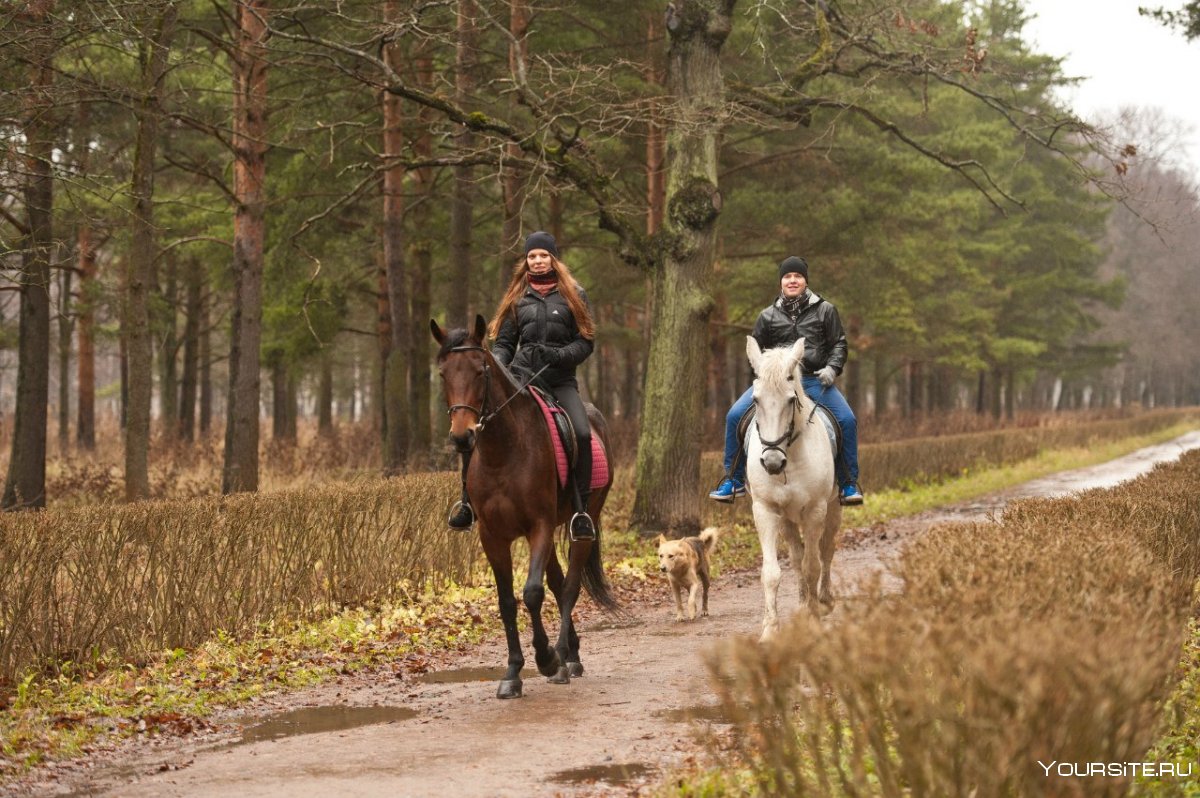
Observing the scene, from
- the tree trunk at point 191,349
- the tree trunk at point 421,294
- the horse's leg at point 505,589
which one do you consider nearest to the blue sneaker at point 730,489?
the horse's leg at point 505,589

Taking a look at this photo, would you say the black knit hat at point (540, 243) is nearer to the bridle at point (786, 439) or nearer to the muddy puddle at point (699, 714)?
the bridle at point (786, 439)

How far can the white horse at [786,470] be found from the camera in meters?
9.53

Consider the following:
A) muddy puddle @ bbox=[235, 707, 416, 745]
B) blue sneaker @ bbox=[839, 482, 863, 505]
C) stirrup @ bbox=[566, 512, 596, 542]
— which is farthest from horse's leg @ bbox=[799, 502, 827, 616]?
muddy puddle @ bbox=[235, 707, 416, 745]

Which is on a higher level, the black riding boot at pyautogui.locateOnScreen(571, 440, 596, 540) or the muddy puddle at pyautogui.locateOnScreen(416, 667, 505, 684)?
the black riding boot at pyautogui.locateOnScreen(571, 440, 596, 540)

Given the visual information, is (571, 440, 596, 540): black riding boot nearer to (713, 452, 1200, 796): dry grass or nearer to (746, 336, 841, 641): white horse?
(746, 336, 841, 641): white horse

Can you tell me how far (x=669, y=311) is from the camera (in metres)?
16.2

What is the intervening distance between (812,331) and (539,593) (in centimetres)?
363

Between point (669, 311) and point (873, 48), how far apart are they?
443 centimetres

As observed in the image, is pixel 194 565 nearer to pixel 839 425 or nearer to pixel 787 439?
pixel 787 439

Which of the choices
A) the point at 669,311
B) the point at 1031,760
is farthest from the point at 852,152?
the point at 1031,760

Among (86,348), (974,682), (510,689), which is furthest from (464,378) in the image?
(86,348)

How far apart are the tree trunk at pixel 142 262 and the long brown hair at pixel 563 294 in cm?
674

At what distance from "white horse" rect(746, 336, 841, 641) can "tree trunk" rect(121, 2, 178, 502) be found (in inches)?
317

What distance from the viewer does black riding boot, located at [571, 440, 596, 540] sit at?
904 centimetres
